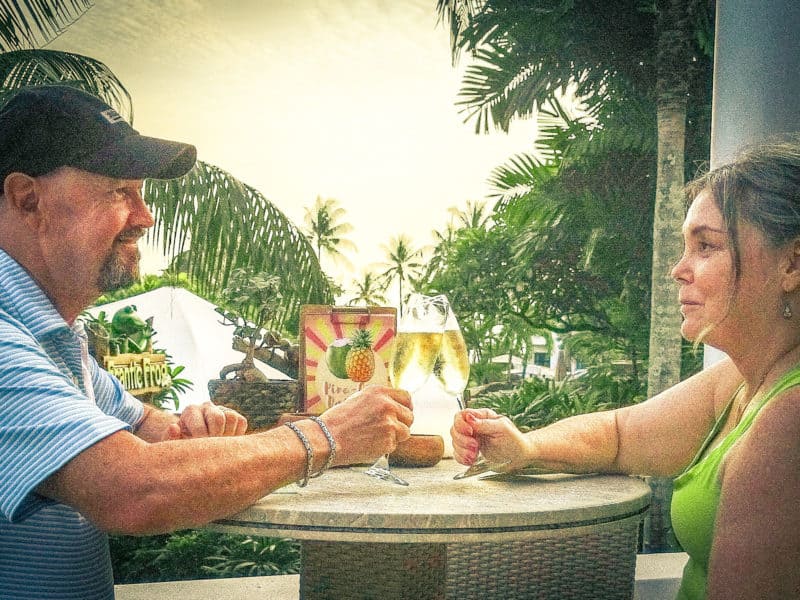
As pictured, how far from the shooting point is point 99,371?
1614 mm

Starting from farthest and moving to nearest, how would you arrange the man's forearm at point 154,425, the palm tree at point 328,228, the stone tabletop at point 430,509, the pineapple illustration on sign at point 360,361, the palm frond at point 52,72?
the palm tree at point 328,228
the palm frond at point 52,72
the pineapple illustration on sign at point 360,361
the man's forearm at point 154,425
the stone tabletop at point 430,509

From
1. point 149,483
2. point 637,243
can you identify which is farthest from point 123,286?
point 637,243

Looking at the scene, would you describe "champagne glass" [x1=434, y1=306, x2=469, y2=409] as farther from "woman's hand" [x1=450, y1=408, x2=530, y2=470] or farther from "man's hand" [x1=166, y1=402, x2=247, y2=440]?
"man's hand" [x1=166, y1=402, x2=247, y2=440]

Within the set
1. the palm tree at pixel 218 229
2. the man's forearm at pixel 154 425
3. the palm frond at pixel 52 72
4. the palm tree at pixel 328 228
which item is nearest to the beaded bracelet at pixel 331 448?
the man's forearm at pixel 154 425

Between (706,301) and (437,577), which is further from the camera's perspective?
(437,577)

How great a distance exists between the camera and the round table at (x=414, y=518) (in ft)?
3.53

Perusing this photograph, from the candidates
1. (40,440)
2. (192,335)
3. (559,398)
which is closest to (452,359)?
(40,440)

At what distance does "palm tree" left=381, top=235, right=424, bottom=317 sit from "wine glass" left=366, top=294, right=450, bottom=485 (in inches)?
1015

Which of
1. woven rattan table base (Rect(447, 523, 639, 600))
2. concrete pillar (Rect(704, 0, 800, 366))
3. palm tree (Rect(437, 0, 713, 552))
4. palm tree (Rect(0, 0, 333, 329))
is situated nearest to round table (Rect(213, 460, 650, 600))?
woven rattan table base (Rect(447, 523, 639, 600))

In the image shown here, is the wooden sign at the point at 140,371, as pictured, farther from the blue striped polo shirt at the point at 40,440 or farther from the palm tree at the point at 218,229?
the blue striped polo shirt at the point at 40,440

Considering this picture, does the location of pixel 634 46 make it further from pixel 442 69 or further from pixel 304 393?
pixel 442 69

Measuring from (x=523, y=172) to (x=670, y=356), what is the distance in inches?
173

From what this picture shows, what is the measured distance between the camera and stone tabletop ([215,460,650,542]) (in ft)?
3.52

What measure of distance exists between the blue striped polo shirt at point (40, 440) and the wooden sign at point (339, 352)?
0.55 metres
